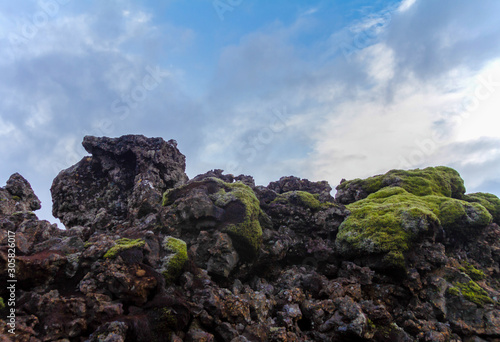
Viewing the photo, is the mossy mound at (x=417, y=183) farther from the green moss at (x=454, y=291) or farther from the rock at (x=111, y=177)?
the rock at (x=111, y=177)

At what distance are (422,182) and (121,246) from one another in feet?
78.5

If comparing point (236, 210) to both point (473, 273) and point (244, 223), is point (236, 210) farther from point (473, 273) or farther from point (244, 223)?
point (473, 273)

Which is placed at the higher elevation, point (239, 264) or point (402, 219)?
point (402, 219)

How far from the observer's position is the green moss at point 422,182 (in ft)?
72.4

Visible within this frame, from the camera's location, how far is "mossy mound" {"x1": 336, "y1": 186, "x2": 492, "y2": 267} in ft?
44.0

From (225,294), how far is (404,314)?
324 inches

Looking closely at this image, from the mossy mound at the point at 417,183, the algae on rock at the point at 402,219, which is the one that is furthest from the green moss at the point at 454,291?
the mossy mound at the point at 417,183

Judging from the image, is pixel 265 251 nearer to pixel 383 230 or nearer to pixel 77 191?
pixel 383 230

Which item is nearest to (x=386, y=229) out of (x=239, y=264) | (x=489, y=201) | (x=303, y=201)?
(x=303, y=201)

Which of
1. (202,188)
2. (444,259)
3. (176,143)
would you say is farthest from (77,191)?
(444,259)

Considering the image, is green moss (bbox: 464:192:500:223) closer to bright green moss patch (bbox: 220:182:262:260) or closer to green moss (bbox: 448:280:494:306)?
green moss (bbox: 448:280:494:306)

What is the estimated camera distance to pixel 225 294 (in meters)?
9.41

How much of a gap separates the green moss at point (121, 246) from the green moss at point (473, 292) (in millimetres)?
14458

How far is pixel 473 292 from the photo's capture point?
40.0ft
